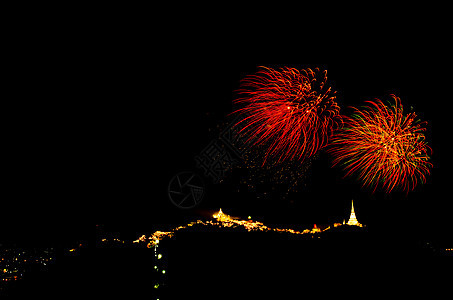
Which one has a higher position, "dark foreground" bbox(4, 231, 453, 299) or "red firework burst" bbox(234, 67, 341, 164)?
"red firework burst" bbox(234, 67, 341, 164)

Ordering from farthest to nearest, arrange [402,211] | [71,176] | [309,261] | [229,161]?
[402,211] → [71,176] → [229,161] → [309,261]

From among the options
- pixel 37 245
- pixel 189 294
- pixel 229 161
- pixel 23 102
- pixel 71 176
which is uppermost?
pixel 23 102

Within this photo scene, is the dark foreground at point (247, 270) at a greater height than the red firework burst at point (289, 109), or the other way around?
the red firework burst at point (289, 109)

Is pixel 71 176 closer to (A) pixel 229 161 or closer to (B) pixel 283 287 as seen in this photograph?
(A) pixel 229 161

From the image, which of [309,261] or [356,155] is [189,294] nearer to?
[309,261]

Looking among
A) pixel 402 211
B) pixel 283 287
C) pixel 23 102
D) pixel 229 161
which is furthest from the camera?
pixel 402 211

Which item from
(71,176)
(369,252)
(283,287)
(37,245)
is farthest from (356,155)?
(37,245)

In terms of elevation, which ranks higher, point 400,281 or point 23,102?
point 23,102

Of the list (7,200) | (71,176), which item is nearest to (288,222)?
(71,176)

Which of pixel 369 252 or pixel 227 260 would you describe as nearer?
pixel 227 260
